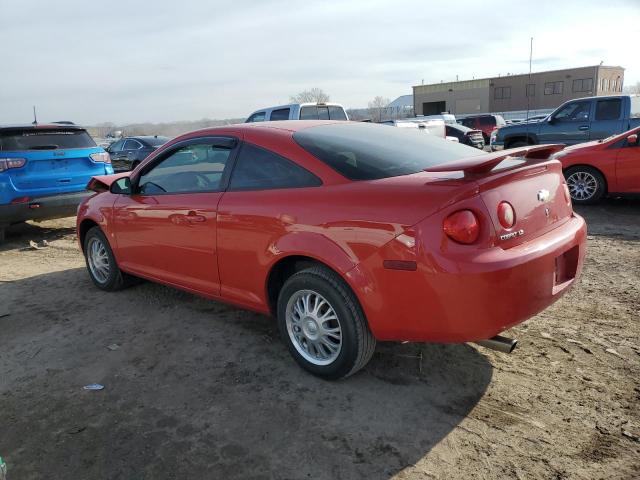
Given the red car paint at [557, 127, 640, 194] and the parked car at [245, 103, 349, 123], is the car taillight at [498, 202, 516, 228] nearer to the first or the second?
the red car paint at [557, 127, 640, 194]

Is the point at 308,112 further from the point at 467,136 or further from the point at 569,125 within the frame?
the point at 467,136

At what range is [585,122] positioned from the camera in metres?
12.3

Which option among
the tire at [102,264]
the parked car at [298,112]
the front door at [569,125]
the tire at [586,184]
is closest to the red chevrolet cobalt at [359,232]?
the tire at [102,264]

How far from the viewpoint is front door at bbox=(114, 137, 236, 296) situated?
12.3 ft

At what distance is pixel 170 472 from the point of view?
2.46 m

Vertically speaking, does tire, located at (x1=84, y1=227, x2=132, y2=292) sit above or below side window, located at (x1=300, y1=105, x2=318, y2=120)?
below

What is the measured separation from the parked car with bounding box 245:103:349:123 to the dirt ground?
852 centimetres

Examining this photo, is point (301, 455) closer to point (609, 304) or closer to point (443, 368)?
point (443, 368)

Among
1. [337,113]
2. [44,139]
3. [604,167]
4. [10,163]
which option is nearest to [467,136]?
[337,113]

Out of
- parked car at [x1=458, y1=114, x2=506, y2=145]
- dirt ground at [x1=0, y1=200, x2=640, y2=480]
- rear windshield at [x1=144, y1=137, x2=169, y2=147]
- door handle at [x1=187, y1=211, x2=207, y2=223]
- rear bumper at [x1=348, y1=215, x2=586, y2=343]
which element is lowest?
dirt ground at [x1=0, y1=200, x2=640, y2=480]

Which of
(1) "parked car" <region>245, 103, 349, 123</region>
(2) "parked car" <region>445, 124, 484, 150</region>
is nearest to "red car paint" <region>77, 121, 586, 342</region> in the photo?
(1) "parked car" <region>245, 103, 349, 123</region>

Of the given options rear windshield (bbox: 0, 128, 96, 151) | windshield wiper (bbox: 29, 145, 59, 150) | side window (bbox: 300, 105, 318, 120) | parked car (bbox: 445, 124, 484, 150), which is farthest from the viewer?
parked car (bbox: 445, 124, 484, 150)

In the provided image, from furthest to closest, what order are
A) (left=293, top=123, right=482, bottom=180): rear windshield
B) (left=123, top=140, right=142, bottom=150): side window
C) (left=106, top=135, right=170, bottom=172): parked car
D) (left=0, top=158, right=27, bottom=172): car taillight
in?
1. (left=123, top=140, right=142, bottom=150): side window
2. (left=106, top=135, right=170, bottom=172): parked car
3. (left=0, top=158, right=27, bottom=172): car taillight
4. (left=293, top=123, right=482, bottom=180): rear windshield

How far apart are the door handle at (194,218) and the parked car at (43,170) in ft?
14.8
